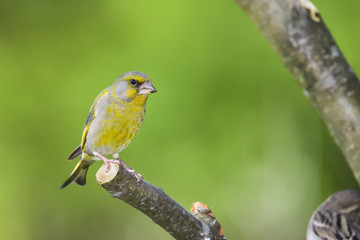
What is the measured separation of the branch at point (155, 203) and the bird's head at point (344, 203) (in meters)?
3.53

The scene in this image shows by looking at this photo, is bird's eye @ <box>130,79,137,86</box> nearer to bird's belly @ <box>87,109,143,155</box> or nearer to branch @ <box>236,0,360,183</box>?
bird's belly @ <box>87,109,143,155</box>

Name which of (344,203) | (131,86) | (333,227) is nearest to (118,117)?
(131,86)

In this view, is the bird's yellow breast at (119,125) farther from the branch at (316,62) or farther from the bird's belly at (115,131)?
the branch at (316,62)

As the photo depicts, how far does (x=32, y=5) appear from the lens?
24.1ft

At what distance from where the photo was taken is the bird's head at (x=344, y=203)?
6.90 m

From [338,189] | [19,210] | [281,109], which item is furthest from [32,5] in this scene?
[338,189]

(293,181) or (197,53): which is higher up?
(197,53)

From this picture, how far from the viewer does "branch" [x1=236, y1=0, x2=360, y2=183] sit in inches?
177

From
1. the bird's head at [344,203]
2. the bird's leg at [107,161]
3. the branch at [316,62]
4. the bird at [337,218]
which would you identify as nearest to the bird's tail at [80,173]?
the bird's leg at [107,161]

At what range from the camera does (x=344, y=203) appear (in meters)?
6.94

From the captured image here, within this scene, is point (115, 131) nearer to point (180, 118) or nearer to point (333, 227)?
point (180, 118)

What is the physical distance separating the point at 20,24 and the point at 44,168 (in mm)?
1778

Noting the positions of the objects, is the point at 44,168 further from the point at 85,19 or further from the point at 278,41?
the point at 278,41

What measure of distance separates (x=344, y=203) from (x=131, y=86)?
4600 millimetres
